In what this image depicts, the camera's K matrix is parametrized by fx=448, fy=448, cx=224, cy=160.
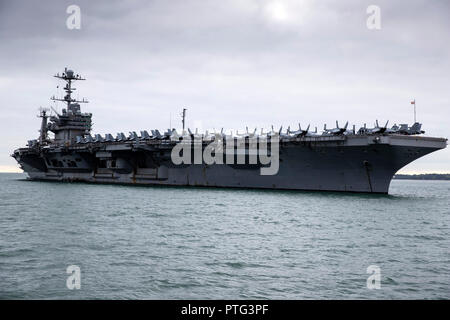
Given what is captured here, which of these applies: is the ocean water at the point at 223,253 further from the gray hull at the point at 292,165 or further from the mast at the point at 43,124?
the mast at the point at 43,124

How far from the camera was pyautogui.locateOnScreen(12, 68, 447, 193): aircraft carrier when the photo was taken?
2448 centimetres

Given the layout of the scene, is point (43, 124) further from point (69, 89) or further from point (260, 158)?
point (260, 158)

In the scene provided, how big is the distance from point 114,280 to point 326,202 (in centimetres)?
1524

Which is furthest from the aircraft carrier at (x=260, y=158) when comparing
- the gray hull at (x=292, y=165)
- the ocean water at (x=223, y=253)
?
the ocean water at (x=223, y=253)

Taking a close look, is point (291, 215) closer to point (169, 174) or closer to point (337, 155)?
point (337, 155)

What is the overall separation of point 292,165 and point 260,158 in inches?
79.9

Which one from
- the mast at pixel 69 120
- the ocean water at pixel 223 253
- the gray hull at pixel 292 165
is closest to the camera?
the ocean water at pixel 223 253

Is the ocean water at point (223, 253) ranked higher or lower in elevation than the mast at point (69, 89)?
lower

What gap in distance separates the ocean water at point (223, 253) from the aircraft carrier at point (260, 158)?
6.12 m

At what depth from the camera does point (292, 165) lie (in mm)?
27625

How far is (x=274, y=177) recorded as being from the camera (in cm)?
2875

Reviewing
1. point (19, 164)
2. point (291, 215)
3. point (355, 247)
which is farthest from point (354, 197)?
point (19, 164)

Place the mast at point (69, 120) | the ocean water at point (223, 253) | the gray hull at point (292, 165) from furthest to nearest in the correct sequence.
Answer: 1. the mast at point (69, 120)
2. the gray hull at point (292, 165)
3. the ocean water at point (223, 253)

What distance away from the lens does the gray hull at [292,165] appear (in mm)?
A: 24281
